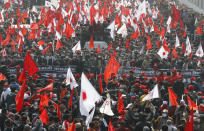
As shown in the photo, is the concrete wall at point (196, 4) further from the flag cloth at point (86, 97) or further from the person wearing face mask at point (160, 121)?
the flag cloth at point (86, 97)

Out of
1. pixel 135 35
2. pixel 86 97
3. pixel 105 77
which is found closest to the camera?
pixel 86 97

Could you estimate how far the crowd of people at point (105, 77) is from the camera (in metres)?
14.6

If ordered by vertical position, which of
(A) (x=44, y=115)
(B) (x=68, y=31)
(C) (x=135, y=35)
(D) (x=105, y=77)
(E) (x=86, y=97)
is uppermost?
(B) (x=68, y=31)

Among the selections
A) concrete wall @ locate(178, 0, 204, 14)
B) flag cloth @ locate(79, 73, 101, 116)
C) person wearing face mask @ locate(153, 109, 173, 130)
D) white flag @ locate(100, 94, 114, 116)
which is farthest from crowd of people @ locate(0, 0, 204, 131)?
concrete wall @ locate(178, 0, 204, 14)

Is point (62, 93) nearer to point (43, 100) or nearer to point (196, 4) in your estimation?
point (43, 100)

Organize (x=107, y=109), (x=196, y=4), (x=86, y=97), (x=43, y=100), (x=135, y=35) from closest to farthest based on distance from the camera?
(x=86, y=97)
(x=107, y=109)
(x=43, y=100)
(x=135, y=35)
(x=196, y=4)

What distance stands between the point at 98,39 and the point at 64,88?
1743 cm

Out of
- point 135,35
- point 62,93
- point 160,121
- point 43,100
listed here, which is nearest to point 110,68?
point 62,93

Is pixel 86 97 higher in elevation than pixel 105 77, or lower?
lower

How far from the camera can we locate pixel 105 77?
19.8 meters

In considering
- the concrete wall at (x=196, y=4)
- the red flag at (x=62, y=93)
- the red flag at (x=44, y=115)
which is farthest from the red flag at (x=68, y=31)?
the concrete wall at (x=196, y=4)

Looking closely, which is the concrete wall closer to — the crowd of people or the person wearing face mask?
the crowd of people

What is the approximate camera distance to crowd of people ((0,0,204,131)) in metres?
14.6

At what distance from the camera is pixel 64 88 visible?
18703 mm
